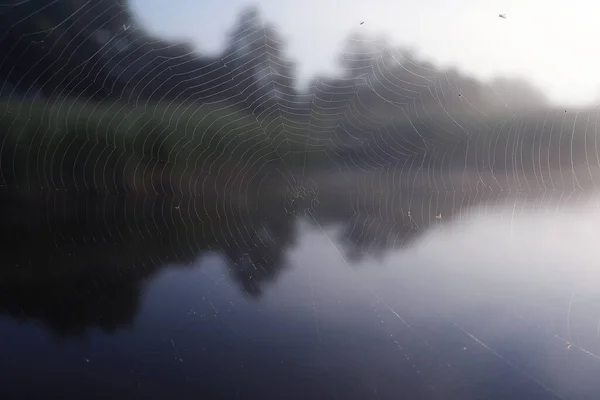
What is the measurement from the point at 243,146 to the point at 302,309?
9.28 feet

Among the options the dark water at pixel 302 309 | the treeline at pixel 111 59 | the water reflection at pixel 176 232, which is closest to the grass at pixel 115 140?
the treeline at pixel 111 59

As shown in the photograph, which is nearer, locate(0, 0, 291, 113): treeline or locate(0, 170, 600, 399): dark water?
locate(0, 170, 600, 399): dark water

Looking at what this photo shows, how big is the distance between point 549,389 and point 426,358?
9.6 inches

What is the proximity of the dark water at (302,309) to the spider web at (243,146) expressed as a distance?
0.05m

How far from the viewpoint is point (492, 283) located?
1714 millimetres

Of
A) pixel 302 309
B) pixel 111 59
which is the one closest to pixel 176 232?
pixel 111 59

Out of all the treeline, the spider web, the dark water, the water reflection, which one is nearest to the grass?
the spider web

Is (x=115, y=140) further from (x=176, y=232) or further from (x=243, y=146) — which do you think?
(x=176, y=232)

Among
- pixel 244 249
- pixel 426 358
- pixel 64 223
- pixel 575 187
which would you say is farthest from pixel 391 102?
pixel 426 358

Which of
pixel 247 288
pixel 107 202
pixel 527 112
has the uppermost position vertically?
pixel 527 112

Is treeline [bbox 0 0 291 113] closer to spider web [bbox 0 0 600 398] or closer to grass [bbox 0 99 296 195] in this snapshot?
spider web [bbox 0 0 600 398]

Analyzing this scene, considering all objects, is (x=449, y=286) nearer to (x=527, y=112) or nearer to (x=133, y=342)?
(x=133, y=342)

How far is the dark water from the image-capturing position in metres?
1.04

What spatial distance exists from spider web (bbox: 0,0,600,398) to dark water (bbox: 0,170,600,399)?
5 centimetres
